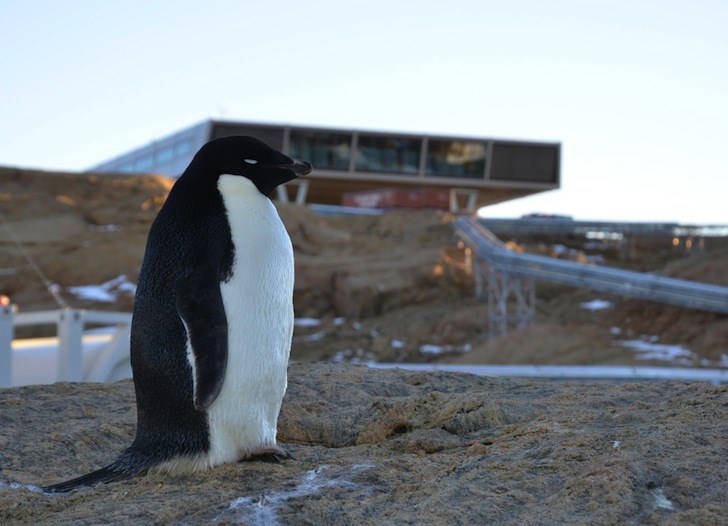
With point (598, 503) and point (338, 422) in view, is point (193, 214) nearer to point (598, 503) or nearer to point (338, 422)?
point (338, 422)

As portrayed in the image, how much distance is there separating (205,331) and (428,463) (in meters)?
1.02

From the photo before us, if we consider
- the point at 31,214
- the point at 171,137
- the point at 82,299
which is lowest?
the point at 82,299

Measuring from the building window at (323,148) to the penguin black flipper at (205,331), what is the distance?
4751 centimetres

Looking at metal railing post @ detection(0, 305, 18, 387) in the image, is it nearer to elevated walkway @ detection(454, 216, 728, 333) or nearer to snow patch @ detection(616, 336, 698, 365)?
snow patch @ detection(616, 336, 698, 365)

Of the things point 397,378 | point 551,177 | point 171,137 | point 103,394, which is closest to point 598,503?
point 397,378

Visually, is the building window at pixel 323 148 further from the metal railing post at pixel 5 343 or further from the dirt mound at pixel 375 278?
the metal railing post at pixel 5 343

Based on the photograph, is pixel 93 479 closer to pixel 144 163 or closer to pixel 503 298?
pixel 503 298

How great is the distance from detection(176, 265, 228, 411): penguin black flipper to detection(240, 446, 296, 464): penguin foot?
31cm

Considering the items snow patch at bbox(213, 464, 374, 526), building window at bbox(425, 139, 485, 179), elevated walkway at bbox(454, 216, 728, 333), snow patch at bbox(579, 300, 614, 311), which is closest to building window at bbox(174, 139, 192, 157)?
building window at bbox(425, 139, 485, 179)

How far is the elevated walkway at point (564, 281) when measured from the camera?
21.0 meters

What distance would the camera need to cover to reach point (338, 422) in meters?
4.53

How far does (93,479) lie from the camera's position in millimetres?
3744

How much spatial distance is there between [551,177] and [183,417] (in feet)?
161

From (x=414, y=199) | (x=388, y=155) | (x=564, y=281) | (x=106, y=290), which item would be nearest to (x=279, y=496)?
(x=564, y=281)
